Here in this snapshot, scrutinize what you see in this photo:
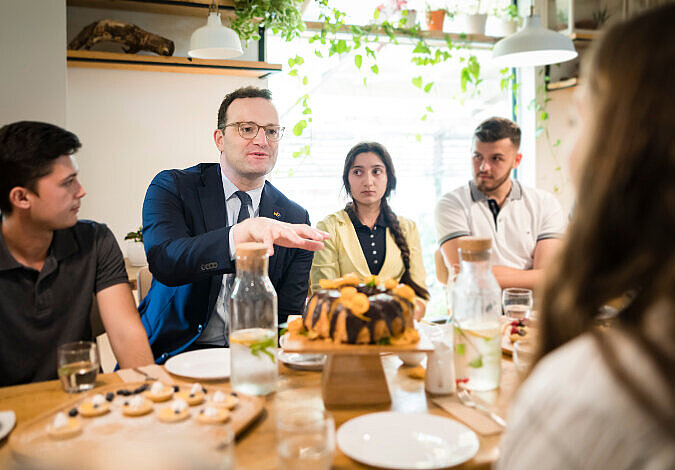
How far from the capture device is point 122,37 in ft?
10.2

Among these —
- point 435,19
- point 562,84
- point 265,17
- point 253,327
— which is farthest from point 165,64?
point 562,84

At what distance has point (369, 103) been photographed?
425 cm

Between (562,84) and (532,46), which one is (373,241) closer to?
(532,46)

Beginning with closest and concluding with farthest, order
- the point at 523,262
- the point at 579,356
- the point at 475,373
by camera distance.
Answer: the point at 579,356
the point at 475,373
the point at 523,262

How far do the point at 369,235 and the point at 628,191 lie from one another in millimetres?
2456

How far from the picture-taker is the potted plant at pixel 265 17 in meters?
3.25

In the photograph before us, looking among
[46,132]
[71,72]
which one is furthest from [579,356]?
[71,72]

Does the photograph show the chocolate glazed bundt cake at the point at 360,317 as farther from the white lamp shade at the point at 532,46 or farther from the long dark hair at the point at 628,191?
the white lamp shade at the point at 532,46

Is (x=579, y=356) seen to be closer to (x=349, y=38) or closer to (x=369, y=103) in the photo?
(x=349, y=38)

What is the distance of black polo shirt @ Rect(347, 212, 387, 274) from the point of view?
9.86 ft

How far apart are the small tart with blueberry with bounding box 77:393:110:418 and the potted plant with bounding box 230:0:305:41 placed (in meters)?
→ 2.72

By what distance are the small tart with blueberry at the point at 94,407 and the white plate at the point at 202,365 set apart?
9.9 inches

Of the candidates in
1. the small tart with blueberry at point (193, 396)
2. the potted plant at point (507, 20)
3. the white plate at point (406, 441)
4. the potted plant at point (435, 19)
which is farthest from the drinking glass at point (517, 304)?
the potted plant at point (507, 20)

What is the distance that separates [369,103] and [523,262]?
1.87m
